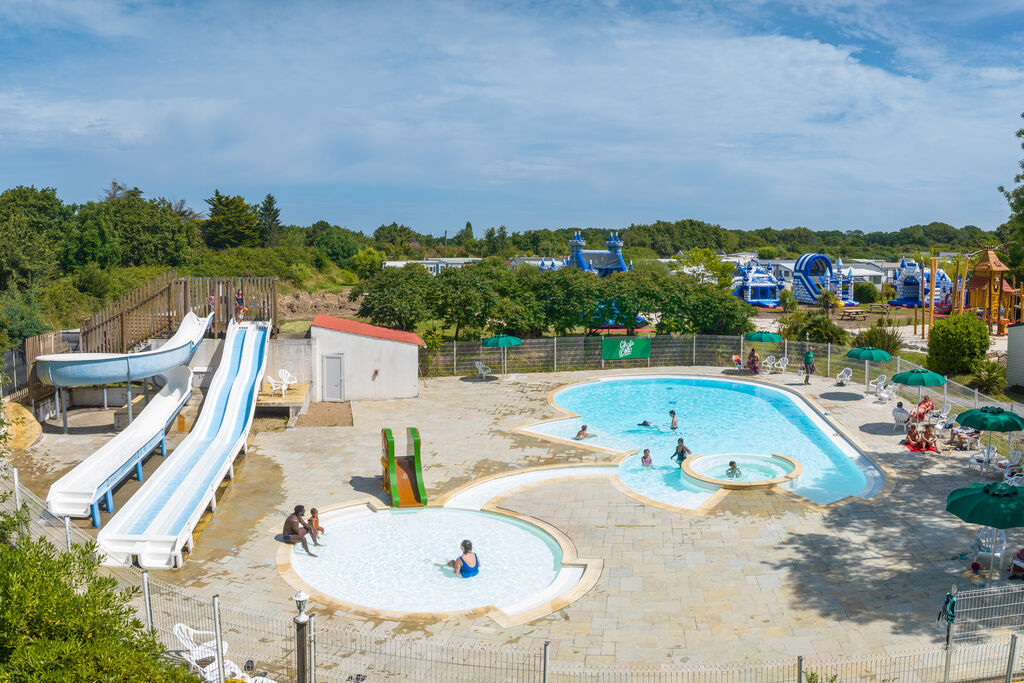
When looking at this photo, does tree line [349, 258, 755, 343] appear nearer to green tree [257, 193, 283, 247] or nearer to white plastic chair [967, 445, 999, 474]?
white plastic chair [967, 445, 999, 474]

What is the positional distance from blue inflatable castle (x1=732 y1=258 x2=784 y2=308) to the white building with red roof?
39817 millimetres

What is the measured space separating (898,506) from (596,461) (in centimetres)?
630

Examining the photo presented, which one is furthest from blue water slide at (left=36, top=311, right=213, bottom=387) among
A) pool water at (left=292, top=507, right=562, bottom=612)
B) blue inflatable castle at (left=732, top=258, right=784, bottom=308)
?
blue inflatable castle at (left=732, top=258, right=784, bottom=308)

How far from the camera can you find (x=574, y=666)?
8758 millimetres

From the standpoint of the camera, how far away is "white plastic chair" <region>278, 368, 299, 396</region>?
22.0 meters

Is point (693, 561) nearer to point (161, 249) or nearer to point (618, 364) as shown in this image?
point (618, 364)

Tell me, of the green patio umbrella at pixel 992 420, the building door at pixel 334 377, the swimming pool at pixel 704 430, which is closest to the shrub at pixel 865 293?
the swimming pool at pixel 704 430

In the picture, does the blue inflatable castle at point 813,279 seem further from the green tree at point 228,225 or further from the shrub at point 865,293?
the green tree at point 228,225

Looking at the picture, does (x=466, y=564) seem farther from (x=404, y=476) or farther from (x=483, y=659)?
(x=404, y=476)

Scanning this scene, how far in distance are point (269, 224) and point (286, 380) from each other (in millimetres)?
74939

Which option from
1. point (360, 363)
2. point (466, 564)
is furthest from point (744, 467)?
point (360, 363)

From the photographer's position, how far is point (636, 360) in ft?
97.7

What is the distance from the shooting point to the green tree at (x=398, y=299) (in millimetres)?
27469

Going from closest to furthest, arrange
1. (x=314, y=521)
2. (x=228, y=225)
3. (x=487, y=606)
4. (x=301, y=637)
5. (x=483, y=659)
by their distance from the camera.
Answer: (x=301, y=637), (x=483, y=659), (x=487, y=606), (x=314, y=521), (x=228, y=225)
